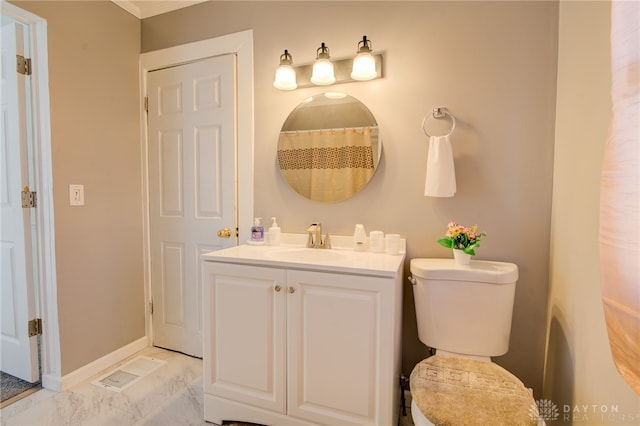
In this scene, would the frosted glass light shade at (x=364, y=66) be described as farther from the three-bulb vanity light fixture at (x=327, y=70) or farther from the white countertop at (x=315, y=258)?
the white countertop at (x=315, y=258)

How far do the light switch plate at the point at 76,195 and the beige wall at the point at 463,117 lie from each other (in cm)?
124

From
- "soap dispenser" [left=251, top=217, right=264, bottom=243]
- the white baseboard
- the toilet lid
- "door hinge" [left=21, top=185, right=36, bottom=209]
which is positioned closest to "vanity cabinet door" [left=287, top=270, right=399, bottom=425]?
the toilet lid

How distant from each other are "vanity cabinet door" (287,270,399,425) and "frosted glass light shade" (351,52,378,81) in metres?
1.04

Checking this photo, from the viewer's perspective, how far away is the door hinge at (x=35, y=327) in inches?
67.9

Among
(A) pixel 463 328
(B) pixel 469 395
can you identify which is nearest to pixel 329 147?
(A) pixel 463 328

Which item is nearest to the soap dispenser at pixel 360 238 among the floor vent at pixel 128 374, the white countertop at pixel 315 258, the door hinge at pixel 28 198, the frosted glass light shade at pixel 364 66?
the white countertop at pixel 315 258

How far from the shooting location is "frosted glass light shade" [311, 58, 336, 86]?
1.64 metres

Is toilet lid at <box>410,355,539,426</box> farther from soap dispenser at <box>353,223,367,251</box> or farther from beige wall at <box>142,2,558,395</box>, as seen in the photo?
soap dispenser at <box>353,223,367,251</box>

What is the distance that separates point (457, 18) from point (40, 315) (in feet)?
8.85

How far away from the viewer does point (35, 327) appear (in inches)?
68.2

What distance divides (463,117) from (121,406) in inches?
89.4

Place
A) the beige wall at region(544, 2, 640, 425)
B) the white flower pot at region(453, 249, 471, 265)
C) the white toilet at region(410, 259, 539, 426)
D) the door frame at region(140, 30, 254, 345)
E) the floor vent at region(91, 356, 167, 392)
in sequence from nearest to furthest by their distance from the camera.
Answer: the beige wall at region(544, 2, 640, 425) < the white toilet at region(410, 259, 539, 426) < the white flower pot at region(453, 249, 471, 265) < the floor vent at region(91, 356, 167, 392) < the door frame at region(140, 30, 254, 345)

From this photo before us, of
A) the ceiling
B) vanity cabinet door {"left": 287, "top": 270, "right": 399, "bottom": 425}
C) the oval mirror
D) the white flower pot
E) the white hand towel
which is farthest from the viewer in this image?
the ceiling

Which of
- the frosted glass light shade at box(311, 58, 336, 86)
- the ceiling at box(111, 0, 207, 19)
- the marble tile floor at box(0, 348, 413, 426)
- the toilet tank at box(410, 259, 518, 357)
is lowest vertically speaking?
the marble tile floor at box(0, 348, 413, 426)
